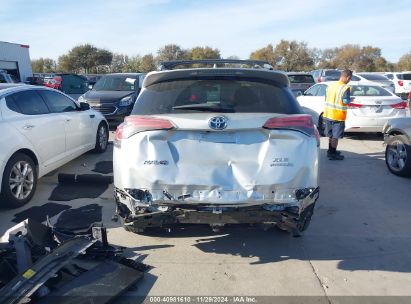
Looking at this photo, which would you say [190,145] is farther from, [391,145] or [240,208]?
[391,145]

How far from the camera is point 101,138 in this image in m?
8.16

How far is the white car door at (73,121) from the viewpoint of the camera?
20.9 feet

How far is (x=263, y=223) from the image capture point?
10.8 ft

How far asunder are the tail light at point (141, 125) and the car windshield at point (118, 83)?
902cm

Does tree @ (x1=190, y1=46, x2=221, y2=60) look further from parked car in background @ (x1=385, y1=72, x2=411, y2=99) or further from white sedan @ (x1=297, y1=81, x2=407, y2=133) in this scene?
white sedan @ (x1=297, y1=81, x2=407, y2=133)

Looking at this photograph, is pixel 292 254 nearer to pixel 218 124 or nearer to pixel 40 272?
pixel 218 124

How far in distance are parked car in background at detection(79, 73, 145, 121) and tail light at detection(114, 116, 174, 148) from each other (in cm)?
775

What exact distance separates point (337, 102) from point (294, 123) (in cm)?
460

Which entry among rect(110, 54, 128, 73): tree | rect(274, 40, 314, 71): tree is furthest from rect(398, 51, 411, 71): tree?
rect(110, 54, 128, 73): tree

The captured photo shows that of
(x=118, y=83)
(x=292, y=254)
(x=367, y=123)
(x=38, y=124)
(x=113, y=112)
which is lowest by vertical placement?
(x=292, y=254)

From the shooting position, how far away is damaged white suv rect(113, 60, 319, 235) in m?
3.16

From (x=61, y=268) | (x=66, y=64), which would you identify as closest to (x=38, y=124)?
(x=61, y=268)

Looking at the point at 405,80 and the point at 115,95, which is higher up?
the point at 115,95

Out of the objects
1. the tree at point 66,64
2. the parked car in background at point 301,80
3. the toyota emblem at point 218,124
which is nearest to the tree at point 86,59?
the tree at point 66,64
